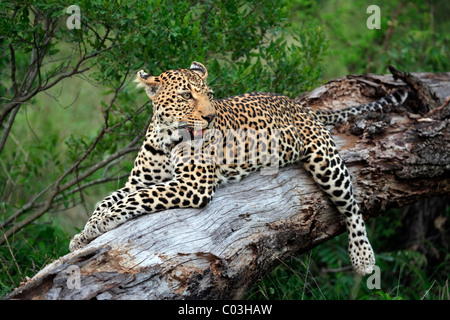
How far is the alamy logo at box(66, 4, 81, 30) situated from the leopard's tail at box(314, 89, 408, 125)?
Answer: 13.6 feet

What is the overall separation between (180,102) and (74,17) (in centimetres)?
231

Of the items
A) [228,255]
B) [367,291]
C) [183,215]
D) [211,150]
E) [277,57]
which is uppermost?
[277,57]

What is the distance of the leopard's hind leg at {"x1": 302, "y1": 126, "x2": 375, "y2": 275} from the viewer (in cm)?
768

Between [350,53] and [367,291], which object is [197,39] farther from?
[350,53]

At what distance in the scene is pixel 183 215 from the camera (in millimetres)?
6410

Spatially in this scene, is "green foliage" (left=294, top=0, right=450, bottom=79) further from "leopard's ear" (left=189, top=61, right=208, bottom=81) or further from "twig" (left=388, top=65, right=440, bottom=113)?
"leopard's ear" (left=189, top=61, right=208, bottom=81)

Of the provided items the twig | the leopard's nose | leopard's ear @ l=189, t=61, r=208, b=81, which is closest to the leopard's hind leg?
the leopard's nose

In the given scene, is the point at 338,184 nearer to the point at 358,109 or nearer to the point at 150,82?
the point at 358,109

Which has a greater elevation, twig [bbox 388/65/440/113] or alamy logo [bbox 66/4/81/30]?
alamy logo [bbox 66/4/81/30]

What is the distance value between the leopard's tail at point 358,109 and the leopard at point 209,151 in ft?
Answer: 1.29

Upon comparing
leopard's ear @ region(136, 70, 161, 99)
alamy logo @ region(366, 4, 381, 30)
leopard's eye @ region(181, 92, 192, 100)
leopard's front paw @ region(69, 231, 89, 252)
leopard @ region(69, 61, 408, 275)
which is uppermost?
alamy logo @ region(366, 4, 381, 30)
